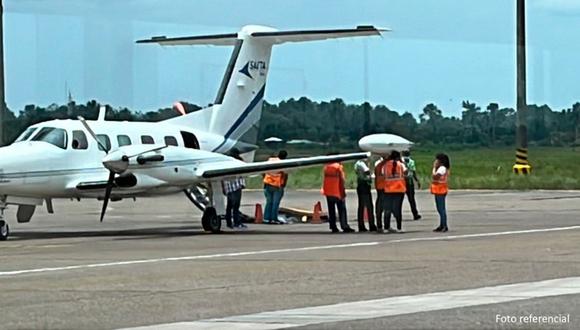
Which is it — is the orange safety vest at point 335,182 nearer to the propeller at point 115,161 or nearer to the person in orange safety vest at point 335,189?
the person in orange safety vest at point 335,189

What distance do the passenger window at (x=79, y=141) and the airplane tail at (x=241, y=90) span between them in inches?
→ 138

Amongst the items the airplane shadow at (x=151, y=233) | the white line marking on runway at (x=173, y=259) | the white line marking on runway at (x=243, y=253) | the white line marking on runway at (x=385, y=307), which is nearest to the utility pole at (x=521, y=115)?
the airplane shadow at (x=151, y=233)

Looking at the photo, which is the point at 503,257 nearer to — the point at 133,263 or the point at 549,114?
the point at 133,263

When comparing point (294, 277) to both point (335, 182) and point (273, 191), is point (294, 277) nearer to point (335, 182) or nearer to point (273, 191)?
point (335, 182)

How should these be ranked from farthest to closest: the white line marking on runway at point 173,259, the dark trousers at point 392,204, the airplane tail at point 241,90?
the airplane tail at point 241,90 < the dark trousers at point 392,204 < the white line marking on runway at point 173,259

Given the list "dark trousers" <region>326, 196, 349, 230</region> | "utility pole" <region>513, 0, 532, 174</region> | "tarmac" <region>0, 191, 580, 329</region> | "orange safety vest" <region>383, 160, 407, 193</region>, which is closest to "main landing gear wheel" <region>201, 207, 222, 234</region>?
"tarmac" <region>0, 191, 580, 329</region>

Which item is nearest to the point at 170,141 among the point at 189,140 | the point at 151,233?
the point at 189,140

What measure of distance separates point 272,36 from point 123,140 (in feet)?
17.4

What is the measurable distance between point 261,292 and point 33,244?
407 inches

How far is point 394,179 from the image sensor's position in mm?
24734

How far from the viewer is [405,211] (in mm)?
34875

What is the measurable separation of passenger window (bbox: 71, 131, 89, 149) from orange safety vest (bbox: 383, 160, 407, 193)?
6237 millimetres

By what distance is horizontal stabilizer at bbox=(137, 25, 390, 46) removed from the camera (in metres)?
28.2

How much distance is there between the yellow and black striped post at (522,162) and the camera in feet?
165
